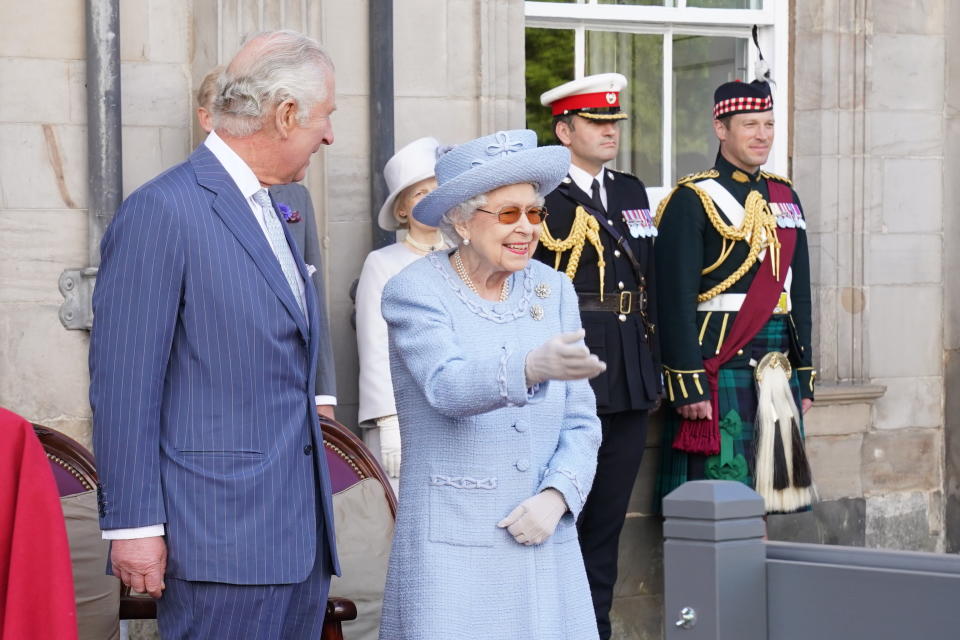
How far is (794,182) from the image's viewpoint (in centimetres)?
754

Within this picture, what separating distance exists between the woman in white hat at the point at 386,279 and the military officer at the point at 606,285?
52 centimetres

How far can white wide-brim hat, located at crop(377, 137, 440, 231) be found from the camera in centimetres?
575

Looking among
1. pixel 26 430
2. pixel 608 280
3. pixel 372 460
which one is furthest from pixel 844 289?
pixel 26 430

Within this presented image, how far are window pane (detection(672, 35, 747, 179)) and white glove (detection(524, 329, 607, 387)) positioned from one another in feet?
14.1

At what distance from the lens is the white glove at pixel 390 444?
→ 558cm

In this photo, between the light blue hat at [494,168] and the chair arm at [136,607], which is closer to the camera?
the light blue hat at [494,168]

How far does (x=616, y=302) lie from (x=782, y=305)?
33.1 inches

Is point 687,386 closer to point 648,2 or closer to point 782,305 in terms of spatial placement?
point 782,305

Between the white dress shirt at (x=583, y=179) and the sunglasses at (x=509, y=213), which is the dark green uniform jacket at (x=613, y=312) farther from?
the sunglasses at (x=509, y=213)

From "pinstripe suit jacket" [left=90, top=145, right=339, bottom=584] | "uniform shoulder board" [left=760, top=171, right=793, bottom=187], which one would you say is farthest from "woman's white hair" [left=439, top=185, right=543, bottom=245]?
"uniform shoulder board" [left=760, top=171, right=793, bottom=187]

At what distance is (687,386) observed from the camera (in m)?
6.38

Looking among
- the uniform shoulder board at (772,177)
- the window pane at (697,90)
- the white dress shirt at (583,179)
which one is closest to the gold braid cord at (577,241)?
the white dress shirt at (583,179)

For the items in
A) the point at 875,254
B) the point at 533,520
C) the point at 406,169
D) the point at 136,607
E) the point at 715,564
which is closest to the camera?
the point at 715,564

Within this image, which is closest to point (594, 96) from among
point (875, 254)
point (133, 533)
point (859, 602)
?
point (875, 254)
